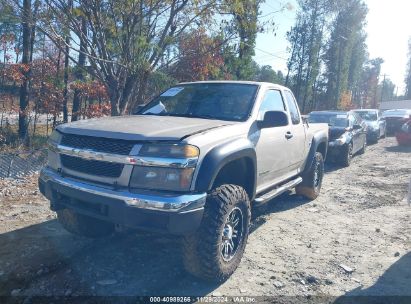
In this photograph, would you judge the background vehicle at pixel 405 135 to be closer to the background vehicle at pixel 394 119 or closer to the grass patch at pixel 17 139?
the background vehicle at pixel 394 119

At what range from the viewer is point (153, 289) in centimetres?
A: 334

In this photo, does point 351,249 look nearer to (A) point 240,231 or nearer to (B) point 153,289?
(A) point 240,231

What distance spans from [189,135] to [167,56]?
603 cm

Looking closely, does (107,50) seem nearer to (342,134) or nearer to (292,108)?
(292,108)

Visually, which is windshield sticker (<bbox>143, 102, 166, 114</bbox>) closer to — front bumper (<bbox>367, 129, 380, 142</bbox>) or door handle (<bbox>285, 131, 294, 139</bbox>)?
door handle (<bbox>285, 131, 294, 139</bbox>)

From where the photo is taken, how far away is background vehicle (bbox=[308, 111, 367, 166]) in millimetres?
10154

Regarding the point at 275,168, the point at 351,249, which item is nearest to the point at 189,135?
the point at 275,168

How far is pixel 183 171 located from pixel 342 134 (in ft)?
27.7

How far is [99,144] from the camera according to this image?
326 cm

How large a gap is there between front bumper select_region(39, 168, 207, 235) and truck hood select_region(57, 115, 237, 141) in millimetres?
485

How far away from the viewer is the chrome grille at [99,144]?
3.12 meters

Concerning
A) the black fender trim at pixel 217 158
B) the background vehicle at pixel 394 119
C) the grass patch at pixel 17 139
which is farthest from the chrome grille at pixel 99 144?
the background vehicle at pixel 394 119

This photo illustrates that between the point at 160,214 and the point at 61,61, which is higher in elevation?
the point at 61,61

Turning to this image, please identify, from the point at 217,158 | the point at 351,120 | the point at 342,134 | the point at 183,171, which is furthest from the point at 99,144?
the point at 351,120
